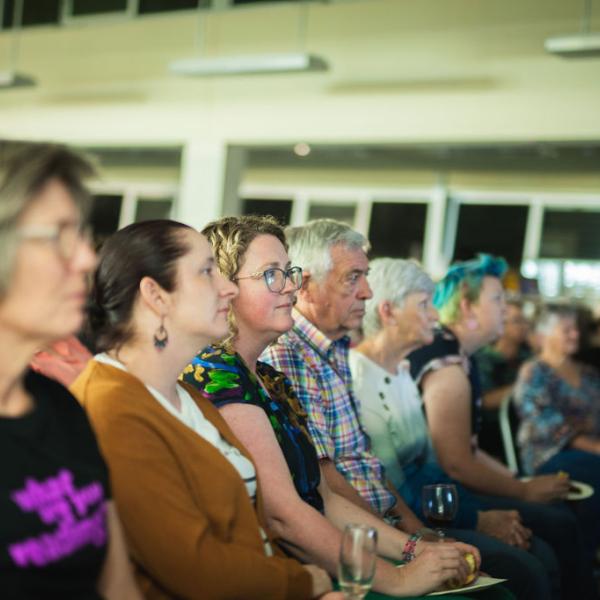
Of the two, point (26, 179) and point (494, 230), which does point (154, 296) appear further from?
point (494, 230)

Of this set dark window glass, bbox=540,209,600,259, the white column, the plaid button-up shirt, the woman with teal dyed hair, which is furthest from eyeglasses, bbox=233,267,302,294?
dark window glass, bbox=540,209,600,259

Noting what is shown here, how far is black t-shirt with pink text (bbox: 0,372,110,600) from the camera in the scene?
1.23m

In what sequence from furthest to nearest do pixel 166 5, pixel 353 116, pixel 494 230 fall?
pixel 166 5 < pixel 494 230 < pixel 353 116

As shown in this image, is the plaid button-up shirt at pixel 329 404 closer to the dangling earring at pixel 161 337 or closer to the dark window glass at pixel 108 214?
the dangling earring at pixel 161 337

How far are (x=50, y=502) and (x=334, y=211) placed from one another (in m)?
9.40

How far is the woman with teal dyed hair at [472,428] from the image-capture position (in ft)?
11.0

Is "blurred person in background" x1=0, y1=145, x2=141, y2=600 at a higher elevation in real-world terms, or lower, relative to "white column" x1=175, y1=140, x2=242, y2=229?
lower

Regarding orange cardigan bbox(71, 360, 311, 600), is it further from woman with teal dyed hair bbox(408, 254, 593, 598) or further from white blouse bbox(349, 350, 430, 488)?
woman with teal dyed hair bbox(408, 254, 593, 598)

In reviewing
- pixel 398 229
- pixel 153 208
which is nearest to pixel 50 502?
pixel 398 229

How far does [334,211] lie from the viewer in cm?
1055

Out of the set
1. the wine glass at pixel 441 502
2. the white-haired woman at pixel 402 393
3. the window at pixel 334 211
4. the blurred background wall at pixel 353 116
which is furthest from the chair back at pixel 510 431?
the window at pixel 334 211

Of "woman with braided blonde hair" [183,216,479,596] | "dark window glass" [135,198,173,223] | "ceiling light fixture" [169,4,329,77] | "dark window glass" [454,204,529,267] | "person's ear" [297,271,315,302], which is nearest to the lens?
"woman with braided blonde hair" [183,216,479,596]

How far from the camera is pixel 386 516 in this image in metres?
2.77

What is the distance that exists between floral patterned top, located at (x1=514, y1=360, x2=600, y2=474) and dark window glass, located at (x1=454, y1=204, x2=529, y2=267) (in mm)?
4800
